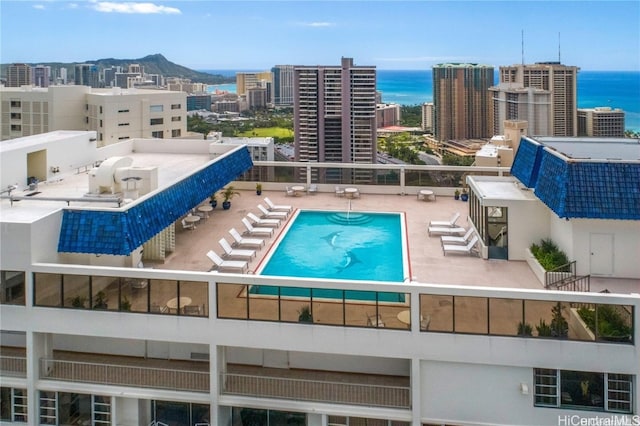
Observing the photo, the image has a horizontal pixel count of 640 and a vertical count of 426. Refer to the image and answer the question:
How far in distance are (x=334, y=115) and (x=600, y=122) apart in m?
24.0

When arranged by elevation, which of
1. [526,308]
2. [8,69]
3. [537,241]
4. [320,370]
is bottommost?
[320,370]

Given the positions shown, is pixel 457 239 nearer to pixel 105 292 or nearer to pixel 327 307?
pixel 327 307

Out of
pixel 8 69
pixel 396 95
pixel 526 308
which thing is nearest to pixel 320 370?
pixel 526 308

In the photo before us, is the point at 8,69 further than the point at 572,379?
Yes

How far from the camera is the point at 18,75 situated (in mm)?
78875

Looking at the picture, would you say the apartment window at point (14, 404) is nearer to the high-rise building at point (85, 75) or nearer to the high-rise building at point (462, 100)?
the high-rise building at point (462, 100)

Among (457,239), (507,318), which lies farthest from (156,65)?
(507,318)

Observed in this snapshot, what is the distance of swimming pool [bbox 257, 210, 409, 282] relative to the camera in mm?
12883

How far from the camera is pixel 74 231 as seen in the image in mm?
11047

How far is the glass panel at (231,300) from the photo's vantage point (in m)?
10.3

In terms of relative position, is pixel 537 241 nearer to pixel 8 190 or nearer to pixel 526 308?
pixel 526 308

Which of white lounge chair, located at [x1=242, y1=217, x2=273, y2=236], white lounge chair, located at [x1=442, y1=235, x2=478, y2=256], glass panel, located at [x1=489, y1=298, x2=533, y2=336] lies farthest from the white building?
white lounge chair, located at [x1=242, y1=217, x2=273, y2=236]

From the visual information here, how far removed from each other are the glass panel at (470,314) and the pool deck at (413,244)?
1.81 m

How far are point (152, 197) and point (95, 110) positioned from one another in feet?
149
